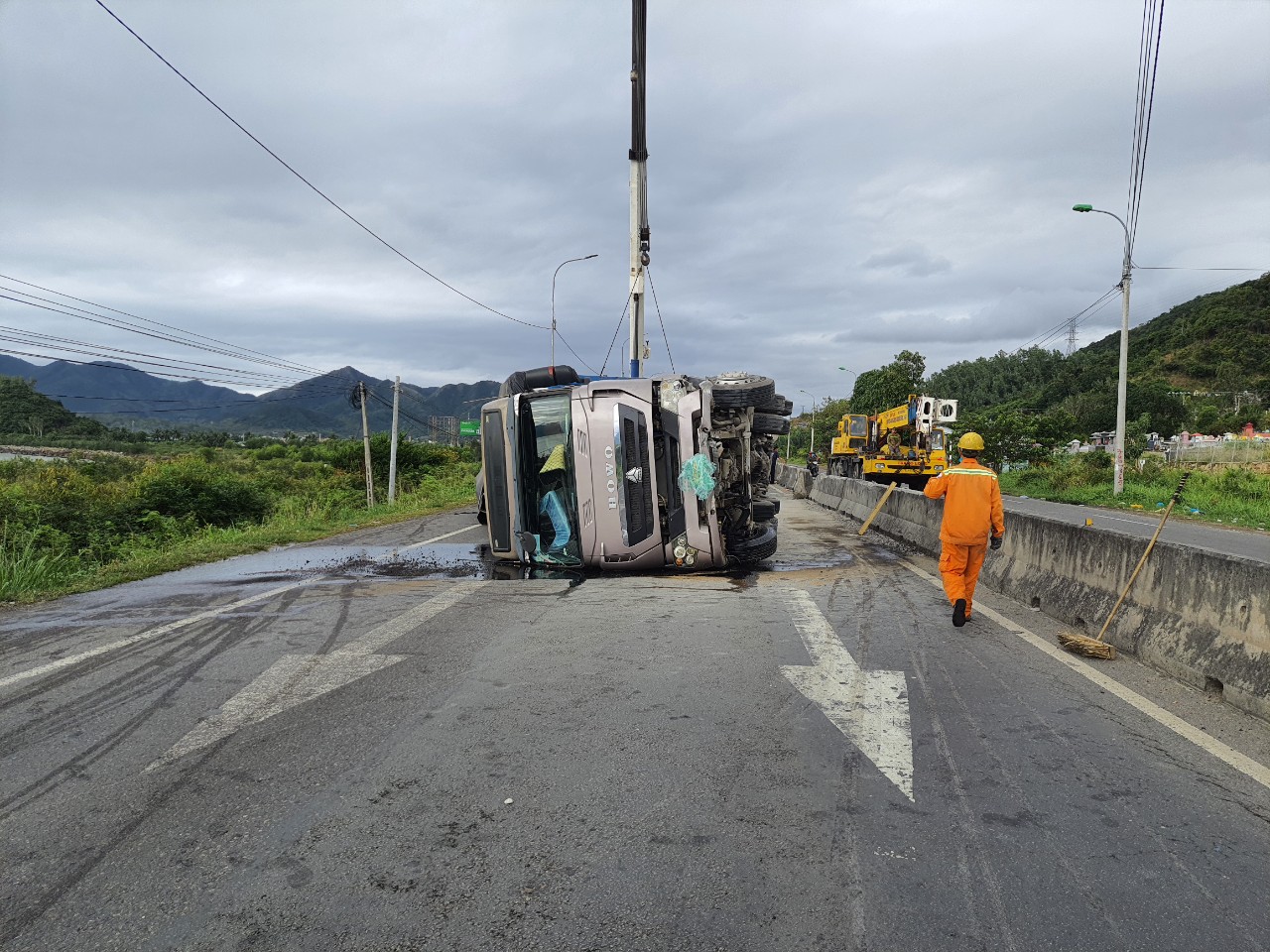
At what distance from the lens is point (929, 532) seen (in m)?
12.6

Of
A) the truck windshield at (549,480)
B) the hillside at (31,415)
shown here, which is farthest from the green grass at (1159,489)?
the hillside at (31,415)

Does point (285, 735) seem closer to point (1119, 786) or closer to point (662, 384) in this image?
point (1119, 786)

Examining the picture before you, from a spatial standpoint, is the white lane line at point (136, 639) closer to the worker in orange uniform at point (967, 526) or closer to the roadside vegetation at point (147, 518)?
the roadside vegetation at point (147, 518)

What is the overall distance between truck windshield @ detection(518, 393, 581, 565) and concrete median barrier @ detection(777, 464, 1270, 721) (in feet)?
15.2

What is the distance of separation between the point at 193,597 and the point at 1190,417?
62.0 meters

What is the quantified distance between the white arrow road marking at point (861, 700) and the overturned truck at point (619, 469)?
9.68 ft

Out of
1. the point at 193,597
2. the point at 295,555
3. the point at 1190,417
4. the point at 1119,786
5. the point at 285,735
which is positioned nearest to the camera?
the point at 1119,786

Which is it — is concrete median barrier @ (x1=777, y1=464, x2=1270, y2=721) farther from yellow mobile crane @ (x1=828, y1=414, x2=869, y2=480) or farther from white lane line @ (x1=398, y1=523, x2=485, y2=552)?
yellow mobile crane @ (x1=828, y1=414, x2=869, y2=480)

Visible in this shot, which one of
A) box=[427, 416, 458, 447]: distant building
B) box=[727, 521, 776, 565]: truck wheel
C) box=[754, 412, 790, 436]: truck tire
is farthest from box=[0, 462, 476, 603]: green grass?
box=[427, 416, 458, 447]: distant building

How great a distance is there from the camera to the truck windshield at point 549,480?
8.95 metres

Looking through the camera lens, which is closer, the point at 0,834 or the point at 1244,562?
the point at 0,834

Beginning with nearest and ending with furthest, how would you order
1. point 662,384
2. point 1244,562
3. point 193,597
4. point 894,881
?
1. point 894,881
2. point 1244,562
3. point 193,597
4. point 662,384

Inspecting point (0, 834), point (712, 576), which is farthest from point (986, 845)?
point (712, 576)

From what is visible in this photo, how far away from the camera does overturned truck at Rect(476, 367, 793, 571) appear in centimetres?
879
